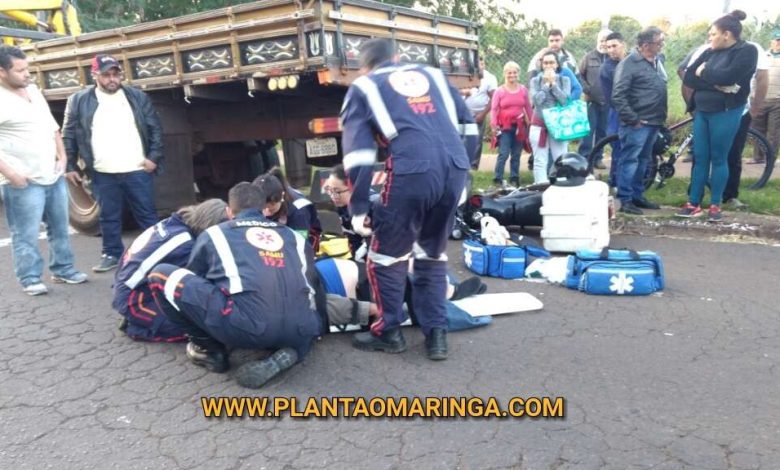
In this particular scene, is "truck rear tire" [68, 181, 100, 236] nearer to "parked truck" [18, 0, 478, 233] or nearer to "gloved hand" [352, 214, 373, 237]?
"parked truck" [18, 0, 478, 233]

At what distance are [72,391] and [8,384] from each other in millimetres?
374

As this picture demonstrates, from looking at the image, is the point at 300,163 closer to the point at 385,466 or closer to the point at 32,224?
the point at 32,224

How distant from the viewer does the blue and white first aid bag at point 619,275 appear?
13.6 feet

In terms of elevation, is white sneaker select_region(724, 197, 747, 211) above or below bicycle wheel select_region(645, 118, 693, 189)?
below

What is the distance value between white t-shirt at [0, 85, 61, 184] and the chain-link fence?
8.54 metres

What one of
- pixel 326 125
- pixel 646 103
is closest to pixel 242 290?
pixel 326 125

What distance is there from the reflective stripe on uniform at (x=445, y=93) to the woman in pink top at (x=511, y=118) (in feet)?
16.3

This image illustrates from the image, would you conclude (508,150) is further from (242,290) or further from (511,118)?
(242,290)

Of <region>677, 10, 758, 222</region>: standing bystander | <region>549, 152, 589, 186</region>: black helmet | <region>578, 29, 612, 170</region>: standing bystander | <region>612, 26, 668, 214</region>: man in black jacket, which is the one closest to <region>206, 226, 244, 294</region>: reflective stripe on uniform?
<region>549, 152, 589, 186</region>: black helmet

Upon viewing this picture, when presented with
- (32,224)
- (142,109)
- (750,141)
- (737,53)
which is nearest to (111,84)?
(142,109)

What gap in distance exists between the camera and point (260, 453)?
2.46 meters

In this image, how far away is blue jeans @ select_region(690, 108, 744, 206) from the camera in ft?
18.9

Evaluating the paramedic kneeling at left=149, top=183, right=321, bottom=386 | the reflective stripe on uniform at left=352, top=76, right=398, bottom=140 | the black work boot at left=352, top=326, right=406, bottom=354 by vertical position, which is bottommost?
the black work boot at left=352, top=326, right=406, bottom=354

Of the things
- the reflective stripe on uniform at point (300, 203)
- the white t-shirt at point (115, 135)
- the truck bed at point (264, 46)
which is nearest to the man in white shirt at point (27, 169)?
the white t-shirt at point (115, 135)
